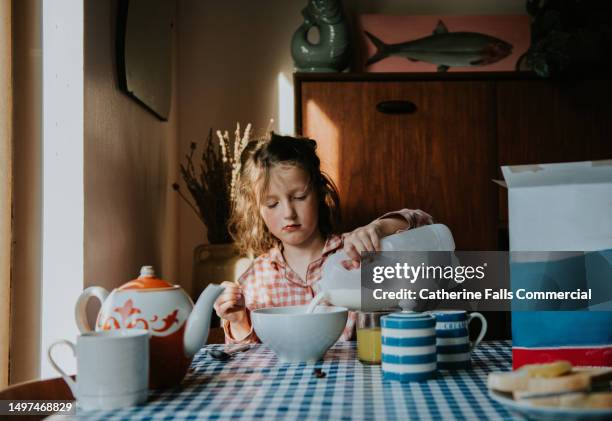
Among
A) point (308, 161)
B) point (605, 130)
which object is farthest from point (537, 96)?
point (308, 161)

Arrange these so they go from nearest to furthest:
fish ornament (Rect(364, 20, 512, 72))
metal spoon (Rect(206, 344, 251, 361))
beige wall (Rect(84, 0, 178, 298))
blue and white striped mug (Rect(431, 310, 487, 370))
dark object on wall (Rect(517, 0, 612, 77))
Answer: blue and white striped mug (Rect(431, 310, 487, 370)) < metal spoon (Rect(206, 344, 251, 361)) < beige wall (Rect(84, 0, 178, 298)) < dark object on wall (Rect(517, 0, 612, 77)) < fish ornament (Rect(364, 20, 512, 72))

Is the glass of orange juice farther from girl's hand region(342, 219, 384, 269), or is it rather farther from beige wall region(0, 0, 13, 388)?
beige wall region(0, 0, 13, 388)

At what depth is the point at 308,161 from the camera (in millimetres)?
1713

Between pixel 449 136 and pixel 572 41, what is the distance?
0.46 m

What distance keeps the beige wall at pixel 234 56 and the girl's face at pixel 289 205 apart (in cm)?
75

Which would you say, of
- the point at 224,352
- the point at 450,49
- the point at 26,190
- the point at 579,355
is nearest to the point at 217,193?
the point at 26,190

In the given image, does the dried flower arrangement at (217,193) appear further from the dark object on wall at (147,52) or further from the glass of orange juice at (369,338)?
the glass of orange juice at (369,338)

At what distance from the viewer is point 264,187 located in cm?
162

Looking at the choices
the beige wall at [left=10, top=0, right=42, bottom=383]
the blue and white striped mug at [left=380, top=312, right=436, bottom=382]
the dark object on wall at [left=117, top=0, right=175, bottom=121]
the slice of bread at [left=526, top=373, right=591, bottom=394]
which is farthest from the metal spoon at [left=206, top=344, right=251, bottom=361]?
the dark object on wall at [left=117, top=0, right=175, bottom=121]

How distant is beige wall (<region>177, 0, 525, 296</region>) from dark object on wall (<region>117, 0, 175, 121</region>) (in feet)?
0.67

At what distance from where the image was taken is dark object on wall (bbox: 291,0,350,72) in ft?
6.81

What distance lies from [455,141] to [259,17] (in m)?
0.91

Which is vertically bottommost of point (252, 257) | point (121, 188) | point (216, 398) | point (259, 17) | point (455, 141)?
point (216, 398)

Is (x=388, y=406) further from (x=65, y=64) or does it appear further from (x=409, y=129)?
(x=409, y=129)
